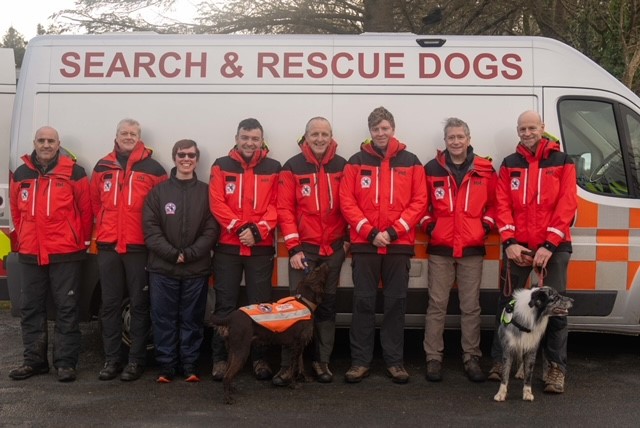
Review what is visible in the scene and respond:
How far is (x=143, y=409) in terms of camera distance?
5066 millimetres

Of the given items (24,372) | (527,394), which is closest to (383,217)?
(527,394)

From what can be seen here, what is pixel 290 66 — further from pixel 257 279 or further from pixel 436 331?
pixel 436 331

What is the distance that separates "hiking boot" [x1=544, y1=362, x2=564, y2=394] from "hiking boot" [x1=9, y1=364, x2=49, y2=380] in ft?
12.5

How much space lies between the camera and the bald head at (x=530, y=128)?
17.7ft

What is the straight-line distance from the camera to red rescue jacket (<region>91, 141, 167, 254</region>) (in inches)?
221

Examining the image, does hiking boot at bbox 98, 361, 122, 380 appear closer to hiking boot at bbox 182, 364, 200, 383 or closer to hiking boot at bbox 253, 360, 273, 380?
hiking boot at bbox 182, 364, 200, 383

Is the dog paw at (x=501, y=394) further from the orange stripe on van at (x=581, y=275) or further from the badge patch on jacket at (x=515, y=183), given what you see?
the badge patch on jacket at (x=515, y=183)

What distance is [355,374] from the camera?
5.68 meters

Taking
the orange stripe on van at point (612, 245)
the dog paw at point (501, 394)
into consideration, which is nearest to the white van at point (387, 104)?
the orange stripe on van at point (612, 245)

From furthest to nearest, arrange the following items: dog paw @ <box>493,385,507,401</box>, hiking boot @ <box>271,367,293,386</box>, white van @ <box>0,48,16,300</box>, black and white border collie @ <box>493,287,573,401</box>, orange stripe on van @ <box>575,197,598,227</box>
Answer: white van @ <box>0,48,16,300</box> < orange stripe on van @ <box>575,197,598,227</box> < hiking boot @ <box>271,367,293,386</box> < dog paw @ <box>493,385,507,401</box> < black and white border collie @ <box>493,287,573,401</box>

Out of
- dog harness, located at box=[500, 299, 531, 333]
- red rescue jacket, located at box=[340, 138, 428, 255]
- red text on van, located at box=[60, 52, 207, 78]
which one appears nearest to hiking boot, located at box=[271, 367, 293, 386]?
red rescue jacket, located at box=[340, 138, 428, 255]

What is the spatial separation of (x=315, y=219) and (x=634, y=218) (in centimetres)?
244

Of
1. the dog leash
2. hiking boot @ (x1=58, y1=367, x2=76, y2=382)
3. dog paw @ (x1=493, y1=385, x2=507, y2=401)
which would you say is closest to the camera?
dog paw @ (x1=493, y1=385, x2=507, y2=401)

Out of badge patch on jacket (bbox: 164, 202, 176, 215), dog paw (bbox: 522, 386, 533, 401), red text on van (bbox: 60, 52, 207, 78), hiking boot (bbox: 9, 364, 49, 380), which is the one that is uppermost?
red text on van (bbox: 60, 52, 207, 78)
